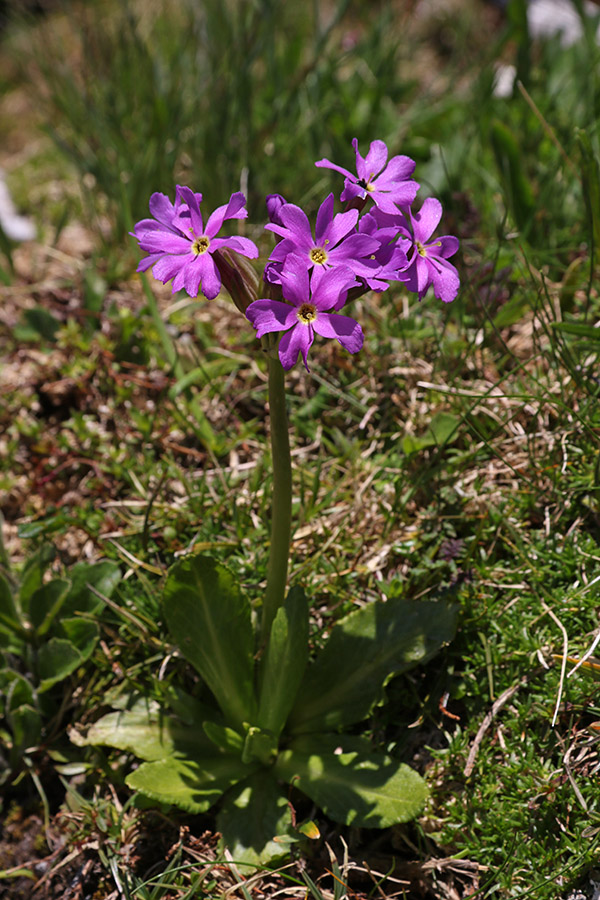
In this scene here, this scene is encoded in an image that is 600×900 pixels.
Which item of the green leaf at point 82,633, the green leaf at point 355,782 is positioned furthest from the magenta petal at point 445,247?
the green leaf at point 82,633

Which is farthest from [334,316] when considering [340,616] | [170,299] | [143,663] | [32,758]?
[170,299]

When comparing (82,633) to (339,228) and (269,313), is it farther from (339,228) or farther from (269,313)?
(339,228)

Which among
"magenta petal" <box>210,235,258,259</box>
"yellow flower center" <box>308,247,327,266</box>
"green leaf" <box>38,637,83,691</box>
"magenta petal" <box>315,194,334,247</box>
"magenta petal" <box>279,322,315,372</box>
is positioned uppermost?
"magenta petal" <box>315,194,334,247</box>

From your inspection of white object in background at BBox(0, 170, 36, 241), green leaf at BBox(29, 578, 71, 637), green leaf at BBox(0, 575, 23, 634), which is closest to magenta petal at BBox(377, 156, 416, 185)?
green leaf at BBox(29, 578, 71, 637)

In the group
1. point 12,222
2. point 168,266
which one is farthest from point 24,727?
point 12,222

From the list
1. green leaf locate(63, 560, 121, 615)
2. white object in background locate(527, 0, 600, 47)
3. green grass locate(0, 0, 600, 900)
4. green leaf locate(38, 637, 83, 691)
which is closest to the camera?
green grass locate(0, 0, 600, 900)

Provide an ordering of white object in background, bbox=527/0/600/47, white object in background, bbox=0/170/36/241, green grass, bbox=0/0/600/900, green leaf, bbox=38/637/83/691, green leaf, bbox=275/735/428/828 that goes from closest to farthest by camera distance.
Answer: green leaf, bbox=275/735/428/828
green grass, bbox=0/0/600/900
green leaf, bbox=38/637/83/691
white object in background, bbox=0/170/36/241
white object in background, bbox=527/0/600/47

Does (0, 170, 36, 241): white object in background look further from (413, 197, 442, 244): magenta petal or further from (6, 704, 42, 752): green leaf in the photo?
(413, 197, 442, 244): magenta petal

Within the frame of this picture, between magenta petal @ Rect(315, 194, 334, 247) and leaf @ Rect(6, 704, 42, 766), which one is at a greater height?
magenta petal @ Rect(315, 194, 334, 247)

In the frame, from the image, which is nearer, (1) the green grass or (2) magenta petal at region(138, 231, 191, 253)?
(2) magenta petal at region(138, 231, 191, 253)
